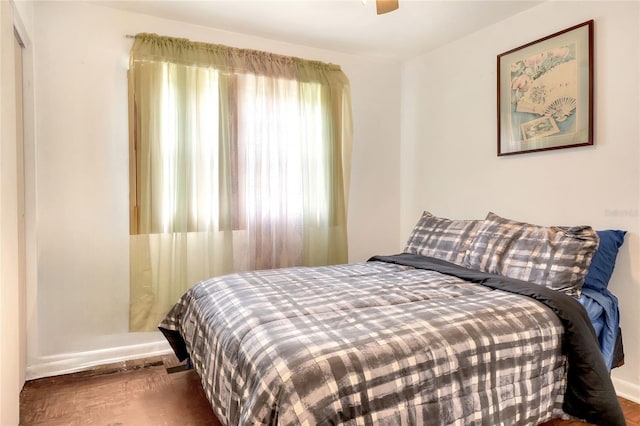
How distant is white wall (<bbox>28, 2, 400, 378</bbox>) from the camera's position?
250 cm

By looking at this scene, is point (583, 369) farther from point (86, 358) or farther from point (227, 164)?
point (86, 358)

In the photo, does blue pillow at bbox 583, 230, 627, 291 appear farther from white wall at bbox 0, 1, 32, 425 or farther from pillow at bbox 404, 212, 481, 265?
white wall at bbox 0, 1, 32, 425

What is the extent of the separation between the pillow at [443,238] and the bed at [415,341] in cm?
12

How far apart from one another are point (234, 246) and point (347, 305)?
1.52m

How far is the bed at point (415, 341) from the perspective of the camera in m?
1.22

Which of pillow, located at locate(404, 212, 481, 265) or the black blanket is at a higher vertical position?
pillow, located at locate(404, 212, 481, 265)

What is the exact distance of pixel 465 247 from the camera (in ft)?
8.14

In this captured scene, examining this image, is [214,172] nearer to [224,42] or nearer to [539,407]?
[224,42]

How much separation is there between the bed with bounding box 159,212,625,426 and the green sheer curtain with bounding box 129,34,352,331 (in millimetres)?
647

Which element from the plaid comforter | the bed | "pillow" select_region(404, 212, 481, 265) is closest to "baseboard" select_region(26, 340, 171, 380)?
the bed

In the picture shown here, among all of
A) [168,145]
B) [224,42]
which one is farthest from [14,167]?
[224,42]

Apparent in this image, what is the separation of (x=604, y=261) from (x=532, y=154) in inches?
34.1

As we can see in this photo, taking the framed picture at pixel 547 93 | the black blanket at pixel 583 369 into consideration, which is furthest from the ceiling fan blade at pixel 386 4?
the black blanket at pixel 583 369

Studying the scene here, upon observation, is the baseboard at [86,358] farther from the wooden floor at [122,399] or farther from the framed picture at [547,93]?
Answer: the framed picture at [547,93]
